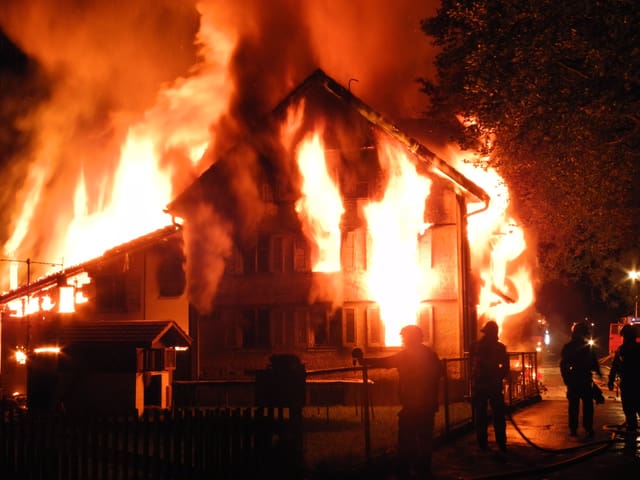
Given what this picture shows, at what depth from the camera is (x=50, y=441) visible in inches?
388

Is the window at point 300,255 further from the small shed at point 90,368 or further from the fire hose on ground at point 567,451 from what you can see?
the fire hose on ground at point 567,451

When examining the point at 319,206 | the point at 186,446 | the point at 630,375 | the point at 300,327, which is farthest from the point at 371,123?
the point at 186,446

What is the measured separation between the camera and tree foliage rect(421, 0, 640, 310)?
15352 millimetres

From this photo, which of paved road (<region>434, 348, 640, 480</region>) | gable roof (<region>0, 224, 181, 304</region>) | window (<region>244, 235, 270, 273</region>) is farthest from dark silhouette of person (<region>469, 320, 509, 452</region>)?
gable roof (<region>0, 224, 181, 304</region>)

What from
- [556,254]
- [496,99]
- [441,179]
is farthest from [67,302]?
[556,254]

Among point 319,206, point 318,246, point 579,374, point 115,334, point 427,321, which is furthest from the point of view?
point 319,206

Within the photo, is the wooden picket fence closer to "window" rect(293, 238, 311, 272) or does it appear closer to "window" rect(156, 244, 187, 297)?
"window" rect(293, 238, 311, 272)

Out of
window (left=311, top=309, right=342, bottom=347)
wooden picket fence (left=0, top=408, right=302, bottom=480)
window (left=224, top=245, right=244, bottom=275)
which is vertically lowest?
Result: wooden picket fence (left=0, top=408, right=302, bottom=480)

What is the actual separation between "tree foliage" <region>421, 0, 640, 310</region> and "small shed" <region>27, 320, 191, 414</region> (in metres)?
9.81

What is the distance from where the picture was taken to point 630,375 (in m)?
13.0

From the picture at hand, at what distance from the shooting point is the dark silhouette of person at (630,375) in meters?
13.0

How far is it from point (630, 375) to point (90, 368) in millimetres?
10804

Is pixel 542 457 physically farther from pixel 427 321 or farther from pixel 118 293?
pixel 118 293

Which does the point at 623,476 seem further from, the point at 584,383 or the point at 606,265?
the point at 606,265
